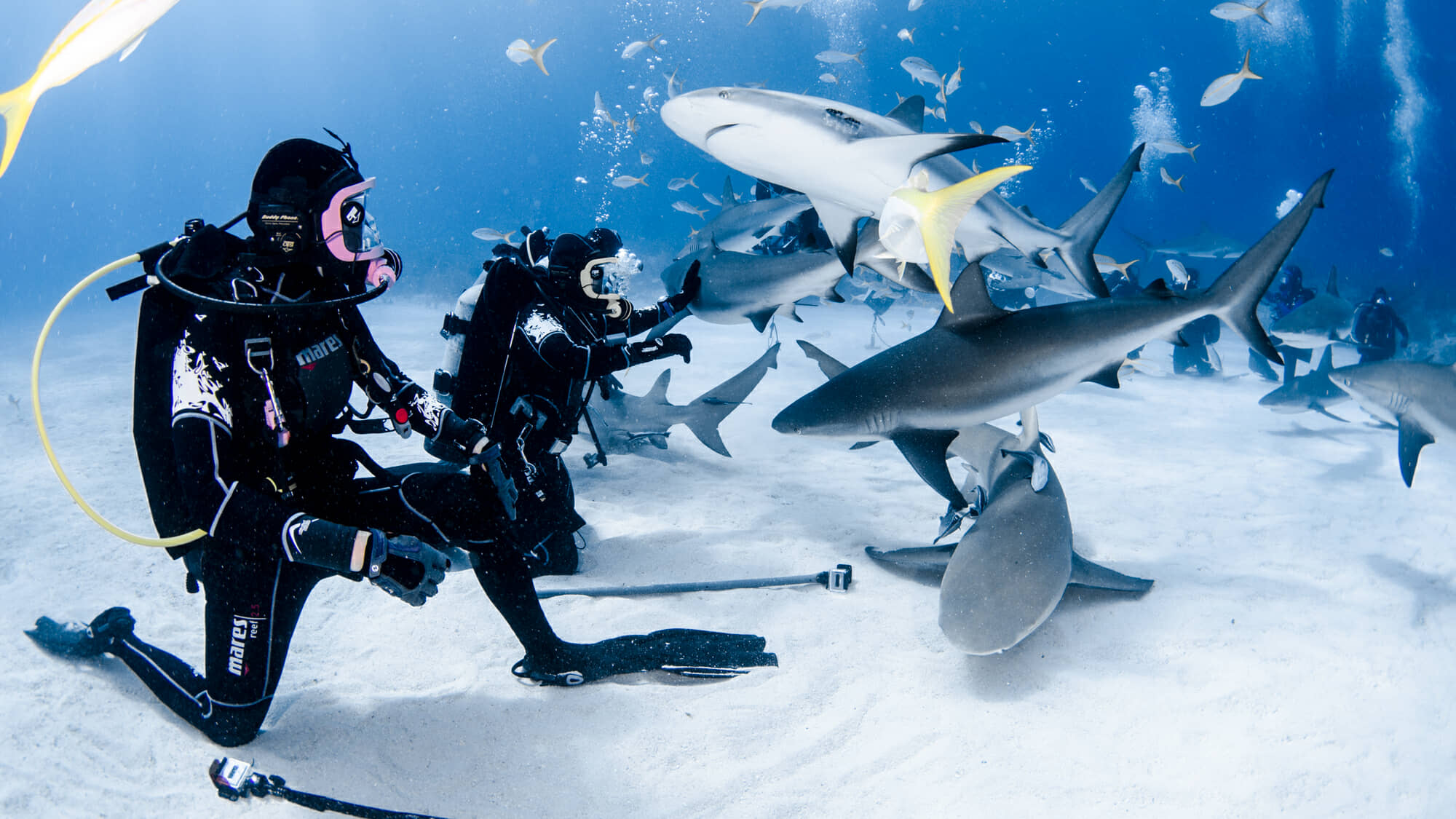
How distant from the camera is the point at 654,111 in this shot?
196 feet

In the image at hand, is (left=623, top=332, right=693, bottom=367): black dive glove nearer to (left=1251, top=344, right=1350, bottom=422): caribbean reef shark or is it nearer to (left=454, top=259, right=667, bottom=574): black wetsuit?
(left=454, top=259, right=667, bottom=574): black wetsuit

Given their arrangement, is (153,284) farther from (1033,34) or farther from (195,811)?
(1033,34)

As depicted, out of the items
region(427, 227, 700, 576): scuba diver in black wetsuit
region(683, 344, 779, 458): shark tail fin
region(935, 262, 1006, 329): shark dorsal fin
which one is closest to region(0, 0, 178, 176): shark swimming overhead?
region(427, 227, 700, 576): scuba diver in black wetsuit

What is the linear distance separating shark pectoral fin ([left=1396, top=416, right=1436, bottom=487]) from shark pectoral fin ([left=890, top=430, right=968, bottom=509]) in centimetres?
384

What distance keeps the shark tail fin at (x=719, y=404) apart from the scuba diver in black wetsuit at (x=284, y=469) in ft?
9.26

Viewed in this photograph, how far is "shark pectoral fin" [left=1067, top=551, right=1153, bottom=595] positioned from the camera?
3627mm

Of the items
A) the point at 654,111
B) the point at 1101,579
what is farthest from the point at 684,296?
the point at 654,111

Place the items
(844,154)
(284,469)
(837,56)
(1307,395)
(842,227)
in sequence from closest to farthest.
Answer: (284,469) → (844,154) → (842,227) → (1307,395) → (837,56)

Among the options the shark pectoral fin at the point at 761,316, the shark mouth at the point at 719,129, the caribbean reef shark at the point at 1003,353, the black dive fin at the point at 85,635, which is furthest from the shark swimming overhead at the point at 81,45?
the shark pectoral fin at the point at 761,316

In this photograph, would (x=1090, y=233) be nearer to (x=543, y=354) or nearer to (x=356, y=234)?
(x=543, y=354)

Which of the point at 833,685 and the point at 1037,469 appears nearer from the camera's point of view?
the point at 833,685

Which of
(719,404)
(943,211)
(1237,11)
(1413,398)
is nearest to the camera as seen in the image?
(943,211)

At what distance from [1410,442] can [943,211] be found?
5.17 metres

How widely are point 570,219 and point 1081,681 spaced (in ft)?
297
